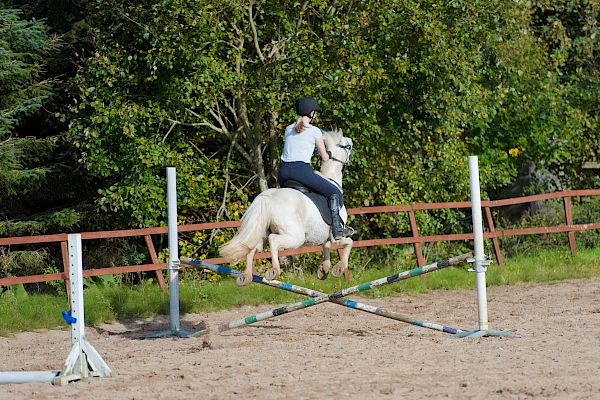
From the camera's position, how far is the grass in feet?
40.7

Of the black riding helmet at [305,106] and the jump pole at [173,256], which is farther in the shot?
the jump pole at [173,256]

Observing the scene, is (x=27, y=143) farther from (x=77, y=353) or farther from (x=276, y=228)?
(x=77, y=353)

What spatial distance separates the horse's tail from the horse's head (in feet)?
4.47

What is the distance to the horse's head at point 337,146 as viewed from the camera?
1109 centimetres

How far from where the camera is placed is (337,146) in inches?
440

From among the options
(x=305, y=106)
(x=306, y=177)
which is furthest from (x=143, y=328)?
Result: (x=305, y=106)

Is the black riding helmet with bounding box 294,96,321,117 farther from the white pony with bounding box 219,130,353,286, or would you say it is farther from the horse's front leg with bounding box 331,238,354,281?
the horse's front leg with bounding box 331,238,354,281

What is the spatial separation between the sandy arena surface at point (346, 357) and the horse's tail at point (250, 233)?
93 centimetres

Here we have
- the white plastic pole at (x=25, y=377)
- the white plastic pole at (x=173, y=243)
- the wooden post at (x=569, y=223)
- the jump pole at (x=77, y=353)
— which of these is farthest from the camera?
the wooden post at (x=569, y=223)

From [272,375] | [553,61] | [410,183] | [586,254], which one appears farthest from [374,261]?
[272,375]

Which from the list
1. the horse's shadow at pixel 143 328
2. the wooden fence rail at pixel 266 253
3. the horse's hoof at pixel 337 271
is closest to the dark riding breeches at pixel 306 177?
the horse's hoof at pixel 337 271

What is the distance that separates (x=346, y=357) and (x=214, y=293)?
17.9ft

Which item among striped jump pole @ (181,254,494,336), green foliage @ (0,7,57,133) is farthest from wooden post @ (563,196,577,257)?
green foliage @ (0,7,57,133)

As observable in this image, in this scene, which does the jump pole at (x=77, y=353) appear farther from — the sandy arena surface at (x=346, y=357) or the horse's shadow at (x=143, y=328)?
the horse's shadow at (x=143, y=328)
